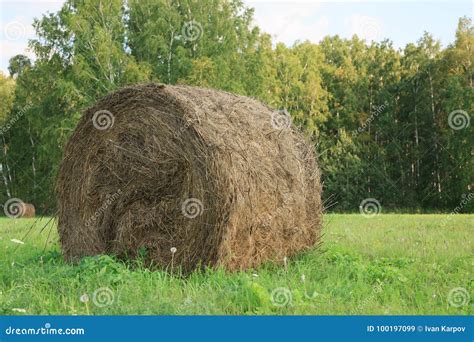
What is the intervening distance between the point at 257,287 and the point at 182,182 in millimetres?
1882

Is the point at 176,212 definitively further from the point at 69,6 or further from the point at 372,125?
the point at 372,125

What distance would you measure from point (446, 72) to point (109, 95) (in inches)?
1214

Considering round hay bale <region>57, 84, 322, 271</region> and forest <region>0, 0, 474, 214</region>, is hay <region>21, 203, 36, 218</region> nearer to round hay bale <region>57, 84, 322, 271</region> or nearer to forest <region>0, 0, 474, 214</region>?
forest <region>0, 0, 474, 214</region>

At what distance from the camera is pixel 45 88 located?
29.3 m

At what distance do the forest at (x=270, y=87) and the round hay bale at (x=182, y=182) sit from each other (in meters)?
18.3

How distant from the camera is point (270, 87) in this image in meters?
36.5

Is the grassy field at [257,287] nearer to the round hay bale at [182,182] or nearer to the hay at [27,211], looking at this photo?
the round hay bale at [182,182]

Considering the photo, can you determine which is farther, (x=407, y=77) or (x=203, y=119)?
(x=407, y=77)

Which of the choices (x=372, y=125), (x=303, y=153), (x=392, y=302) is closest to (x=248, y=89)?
(x=372, y=125)

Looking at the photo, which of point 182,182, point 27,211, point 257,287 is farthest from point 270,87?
point 257,287

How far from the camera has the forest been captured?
27.7 metres

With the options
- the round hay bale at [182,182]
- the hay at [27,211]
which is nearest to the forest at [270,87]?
the hay at [27,211]

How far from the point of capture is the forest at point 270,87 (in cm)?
2766

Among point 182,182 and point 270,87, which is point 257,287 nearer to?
point 182,182
